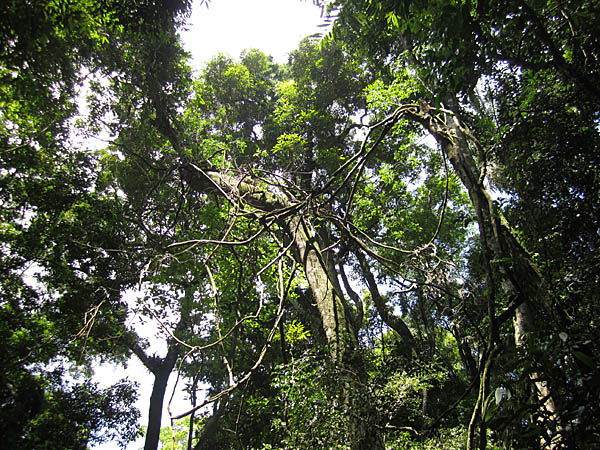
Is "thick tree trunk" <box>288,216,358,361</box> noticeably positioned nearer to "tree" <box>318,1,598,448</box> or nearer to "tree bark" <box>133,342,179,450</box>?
"tree" <box>318,1,598,448</box>

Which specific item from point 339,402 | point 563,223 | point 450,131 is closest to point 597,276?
point 563,223

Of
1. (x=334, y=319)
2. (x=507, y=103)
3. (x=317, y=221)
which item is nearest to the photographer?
(x=334, y=319)

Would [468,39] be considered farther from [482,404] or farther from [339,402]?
[339,402]

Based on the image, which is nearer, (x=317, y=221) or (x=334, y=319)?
(x=334, y=319)

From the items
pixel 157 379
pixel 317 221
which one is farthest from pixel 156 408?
pixel 317 221

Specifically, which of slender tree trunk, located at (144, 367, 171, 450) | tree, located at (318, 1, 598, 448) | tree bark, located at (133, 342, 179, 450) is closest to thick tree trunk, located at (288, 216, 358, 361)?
tree, located at (318, 1, 598, 448)

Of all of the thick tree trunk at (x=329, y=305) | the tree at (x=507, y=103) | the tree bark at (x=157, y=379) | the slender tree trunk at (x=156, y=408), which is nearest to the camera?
the tree at (x=507, y=103)

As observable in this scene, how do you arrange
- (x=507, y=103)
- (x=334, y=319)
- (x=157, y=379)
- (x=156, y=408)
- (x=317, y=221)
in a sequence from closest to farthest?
(x=334, y=319) → (x=507, y=103) → (x=317, y=221) → (x=156, y=408) → (x=157, y=379)

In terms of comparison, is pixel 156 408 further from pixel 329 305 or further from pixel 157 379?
pixel 329 305

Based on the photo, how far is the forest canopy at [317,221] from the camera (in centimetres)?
154

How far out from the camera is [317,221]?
18.5 ft

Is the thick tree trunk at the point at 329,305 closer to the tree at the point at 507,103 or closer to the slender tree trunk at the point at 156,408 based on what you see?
→ the tree at the point at 507,103

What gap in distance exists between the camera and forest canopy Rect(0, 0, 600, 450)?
154cm

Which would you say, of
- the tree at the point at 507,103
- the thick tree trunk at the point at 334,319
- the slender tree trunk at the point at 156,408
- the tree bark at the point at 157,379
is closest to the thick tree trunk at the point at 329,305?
the thick tree trunk at the point at 334,319
